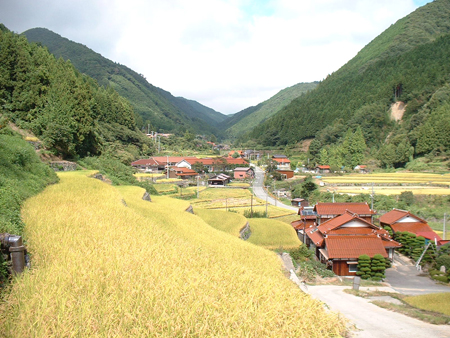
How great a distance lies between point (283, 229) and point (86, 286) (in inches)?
640

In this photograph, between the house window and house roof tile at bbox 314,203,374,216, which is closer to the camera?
the house window

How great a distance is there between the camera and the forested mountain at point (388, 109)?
5231 cm

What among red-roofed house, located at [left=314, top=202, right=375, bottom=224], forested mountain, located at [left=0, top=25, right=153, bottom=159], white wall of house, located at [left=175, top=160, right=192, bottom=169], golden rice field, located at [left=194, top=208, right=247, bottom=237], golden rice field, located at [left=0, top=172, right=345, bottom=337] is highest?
forested mountain, located at [left=0, top=25, right=153, bottom=159]

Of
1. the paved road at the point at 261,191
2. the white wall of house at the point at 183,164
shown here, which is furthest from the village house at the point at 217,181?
the white wall of house at the point at 183,164

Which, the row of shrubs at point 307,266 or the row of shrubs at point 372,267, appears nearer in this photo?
the row of shrubs at point 307,266

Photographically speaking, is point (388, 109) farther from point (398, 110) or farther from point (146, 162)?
point (146, 162)

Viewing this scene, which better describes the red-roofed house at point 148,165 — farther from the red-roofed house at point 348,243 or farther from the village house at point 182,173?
the red-roofed house at point 348,243

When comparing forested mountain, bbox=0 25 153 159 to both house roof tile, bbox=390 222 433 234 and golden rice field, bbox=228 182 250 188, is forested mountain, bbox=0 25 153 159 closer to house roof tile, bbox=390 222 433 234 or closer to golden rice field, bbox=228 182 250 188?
house roof tile, bbox=390 222 433 234

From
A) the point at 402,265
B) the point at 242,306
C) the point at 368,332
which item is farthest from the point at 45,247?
the point at 402,265

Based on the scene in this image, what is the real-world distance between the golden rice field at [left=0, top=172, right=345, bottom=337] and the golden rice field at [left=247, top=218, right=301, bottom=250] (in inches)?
370

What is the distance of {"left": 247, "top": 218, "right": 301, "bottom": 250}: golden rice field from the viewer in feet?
54.4

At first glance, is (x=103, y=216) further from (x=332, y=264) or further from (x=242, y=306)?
(x=332, y=264)

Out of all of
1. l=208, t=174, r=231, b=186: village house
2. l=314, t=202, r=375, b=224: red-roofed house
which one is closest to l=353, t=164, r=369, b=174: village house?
l=208, t=174, r=231, b=186: village house

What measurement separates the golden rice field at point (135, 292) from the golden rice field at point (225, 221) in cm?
821
